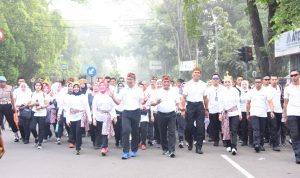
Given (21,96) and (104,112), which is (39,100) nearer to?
(21,96)

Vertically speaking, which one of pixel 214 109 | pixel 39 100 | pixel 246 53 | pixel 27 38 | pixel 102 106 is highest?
pixel 27 38

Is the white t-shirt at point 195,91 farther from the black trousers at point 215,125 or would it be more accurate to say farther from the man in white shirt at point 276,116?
the black trousers at point 215,125

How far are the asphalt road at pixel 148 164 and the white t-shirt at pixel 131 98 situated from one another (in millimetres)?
1237

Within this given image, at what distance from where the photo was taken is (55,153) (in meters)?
13.2

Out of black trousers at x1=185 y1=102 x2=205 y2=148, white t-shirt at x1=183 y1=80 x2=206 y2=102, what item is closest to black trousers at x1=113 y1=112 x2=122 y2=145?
black trousers at x1=185 y1=102 x2=205 y2=148

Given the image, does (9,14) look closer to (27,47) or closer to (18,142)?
(27,47)

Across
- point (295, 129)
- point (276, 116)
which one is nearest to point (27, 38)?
point (276, 116)

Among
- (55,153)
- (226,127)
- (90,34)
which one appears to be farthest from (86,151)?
(90,34)

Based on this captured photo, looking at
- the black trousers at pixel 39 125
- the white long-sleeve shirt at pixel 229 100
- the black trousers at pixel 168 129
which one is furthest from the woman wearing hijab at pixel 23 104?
the white long-sleeve shirt at pixel 229 100

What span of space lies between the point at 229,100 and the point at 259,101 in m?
0.80

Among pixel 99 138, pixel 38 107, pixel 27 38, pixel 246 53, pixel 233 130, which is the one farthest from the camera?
pixel 27 38

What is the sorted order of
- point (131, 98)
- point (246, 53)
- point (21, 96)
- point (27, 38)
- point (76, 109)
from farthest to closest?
point (27, 38) < point (246, 53) < point (21, 96) < point (76, 109) < point (131, 98)

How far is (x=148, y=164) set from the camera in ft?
36.6

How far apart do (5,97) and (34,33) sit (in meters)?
30.3
